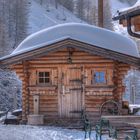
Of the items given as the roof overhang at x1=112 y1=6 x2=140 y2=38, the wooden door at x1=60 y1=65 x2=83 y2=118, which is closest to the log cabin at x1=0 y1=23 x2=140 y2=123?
the wooden door at x1=60 y1=65 x2=83 y2=118

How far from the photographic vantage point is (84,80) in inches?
771

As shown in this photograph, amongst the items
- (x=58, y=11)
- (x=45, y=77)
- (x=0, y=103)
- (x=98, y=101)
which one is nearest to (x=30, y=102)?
(x=45, y=77)

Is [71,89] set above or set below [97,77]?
below

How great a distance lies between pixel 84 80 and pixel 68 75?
2.12 feet

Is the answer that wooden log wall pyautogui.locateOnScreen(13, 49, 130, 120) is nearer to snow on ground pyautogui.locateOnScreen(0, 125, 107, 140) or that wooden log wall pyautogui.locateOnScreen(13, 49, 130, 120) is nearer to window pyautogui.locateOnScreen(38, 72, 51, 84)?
window pyautogui.locateOnScreen(38, 72, 51, 84)

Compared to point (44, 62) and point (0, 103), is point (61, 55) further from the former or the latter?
point (0, 103)

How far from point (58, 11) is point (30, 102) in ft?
399

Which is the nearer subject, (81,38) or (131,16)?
(131,16)

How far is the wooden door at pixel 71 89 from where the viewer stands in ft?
64.4

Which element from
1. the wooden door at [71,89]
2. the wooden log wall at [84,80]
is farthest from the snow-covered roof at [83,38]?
the wooden door at [71,89]

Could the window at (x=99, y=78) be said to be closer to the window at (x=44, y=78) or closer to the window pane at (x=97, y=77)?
the window pane at (x=97, y=77)

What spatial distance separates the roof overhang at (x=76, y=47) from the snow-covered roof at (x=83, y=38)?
29 centimetres

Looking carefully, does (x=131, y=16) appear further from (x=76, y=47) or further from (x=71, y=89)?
(x=71, y=89)

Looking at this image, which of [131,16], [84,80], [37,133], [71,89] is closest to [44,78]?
[71,89]
